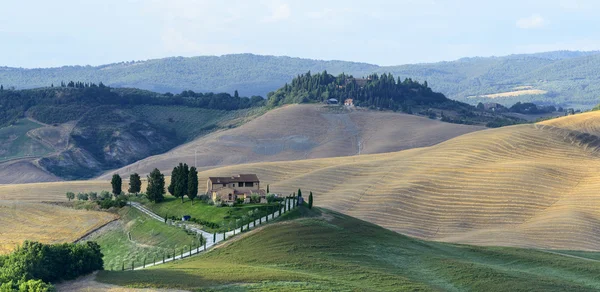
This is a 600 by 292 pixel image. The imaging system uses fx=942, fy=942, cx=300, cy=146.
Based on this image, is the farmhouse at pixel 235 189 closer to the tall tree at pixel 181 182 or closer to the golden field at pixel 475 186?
the tall tree at pixel 181 182

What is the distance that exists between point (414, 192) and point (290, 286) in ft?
209

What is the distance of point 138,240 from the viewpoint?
283 ft

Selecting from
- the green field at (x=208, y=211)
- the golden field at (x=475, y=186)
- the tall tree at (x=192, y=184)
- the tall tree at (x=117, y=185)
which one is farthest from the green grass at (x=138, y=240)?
the golden field at (x=475, y=186)

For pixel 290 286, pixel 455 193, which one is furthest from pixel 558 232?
pixel 290 286

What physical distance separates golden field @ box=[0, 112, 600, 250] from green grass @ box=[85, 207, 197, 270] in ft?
75.8

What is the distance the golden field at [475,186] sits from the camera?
340 ft

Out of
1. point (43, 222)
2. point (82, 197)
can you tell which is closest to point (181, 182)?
point (43, 222)

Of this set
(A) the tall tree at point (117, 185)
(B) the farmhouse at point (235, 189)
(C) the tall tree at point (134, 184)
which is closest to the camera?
(B) the farmhouse at point (235, 189)

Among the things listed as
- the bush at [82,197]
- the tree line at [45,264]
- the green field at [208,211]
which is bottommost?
the bush at [82,197]

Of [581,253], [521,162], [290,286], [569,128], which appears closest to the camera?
[290,286]

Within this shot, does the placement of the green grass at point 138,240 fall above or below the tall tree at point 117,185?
below

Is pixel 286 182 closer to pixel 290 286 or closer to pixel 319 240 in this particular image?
pixel 319 240

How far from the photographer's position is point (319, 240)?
241 ft

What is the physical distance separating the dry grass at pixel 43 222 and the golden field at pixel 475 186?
883cm
